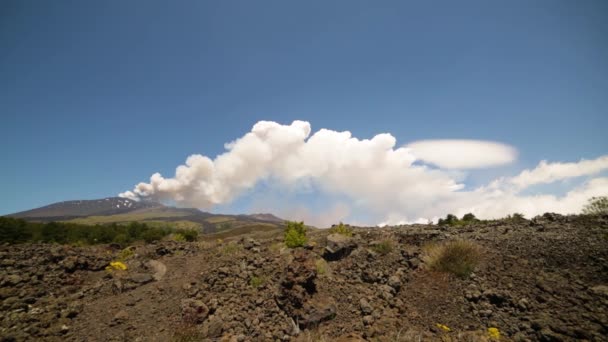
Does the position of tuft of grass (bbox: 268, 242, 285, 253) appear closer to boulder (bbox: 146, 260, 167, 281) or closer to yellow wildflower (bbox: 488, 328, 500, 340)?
boulder (bbox: 146, 260, 167, 281)

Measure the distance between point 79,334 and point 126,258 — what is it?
731cm

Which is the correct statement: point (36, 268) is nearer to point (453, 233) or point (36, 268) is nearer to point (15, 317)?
point (15, 317)

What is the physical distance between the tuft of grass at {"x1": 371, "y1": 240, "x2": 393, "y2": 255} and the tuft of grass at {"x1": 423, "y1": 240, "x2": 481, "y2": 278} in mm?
1503

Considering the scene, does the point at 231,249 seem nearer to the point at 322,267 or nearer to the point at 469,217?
the point at 322,267

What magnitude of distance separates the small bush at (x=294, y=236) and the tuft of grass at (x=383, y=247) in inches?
143

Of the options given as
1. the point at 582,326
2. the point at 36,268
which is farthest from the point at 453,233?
the point at 36,268

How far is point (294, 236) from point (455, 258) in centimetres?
721

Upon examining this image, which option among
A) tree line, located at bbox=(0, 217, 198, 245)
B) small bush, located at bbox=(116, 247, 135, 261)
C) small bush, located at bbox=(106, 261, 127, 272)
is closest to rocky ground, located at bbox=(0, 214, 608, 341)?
small bush, located at bbox=(106, 261, 127, 272)

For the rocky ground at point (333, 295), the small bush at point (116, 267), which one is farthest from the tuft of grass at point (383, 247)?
the small bush at point (116, 267)

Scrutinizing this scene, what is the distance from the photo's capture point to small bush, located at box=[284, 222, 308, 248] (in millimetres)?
13195

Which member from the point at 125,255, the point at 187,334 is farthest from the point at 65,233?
the point at 187,334

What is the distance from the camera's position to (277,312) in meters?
8.61

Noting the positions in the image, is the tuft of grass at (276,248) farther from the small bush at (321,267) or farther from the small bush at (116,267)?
the small bush at (116,267)

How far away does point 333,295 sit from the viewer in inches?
365
